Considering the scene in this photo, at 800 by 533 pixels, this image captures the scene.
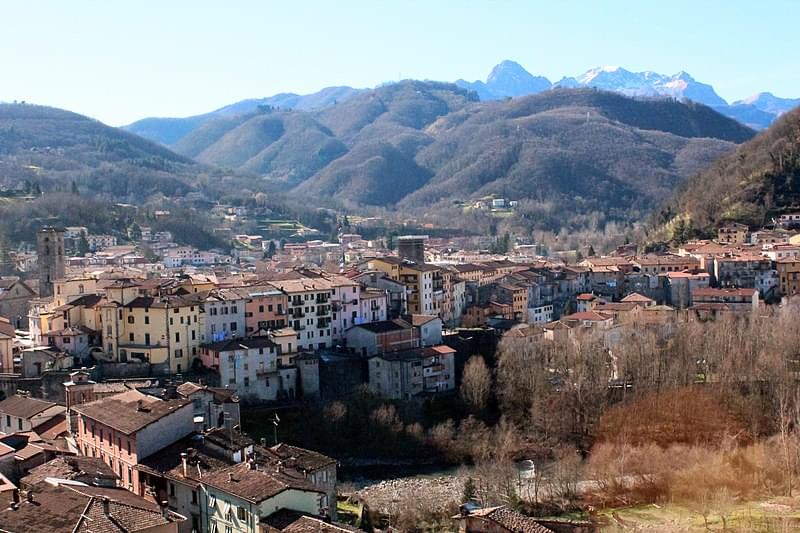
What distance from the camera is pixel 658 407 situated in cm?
3106

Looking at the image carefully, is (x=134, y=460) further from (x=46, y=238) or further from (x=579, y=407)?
(x=46, y=238)

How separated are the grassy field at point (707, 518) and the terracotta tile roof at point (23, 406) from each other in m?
14.2

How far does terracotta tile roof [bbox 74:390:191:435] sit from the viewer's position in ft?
64.3

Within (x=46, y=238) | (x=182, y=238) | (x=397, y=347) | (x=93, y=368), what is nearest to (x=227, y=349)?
(x=93, y=368)

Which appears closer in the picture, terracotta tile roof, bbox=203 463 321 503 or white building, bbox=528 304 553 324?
terracotta tile roof, bbox=203 463 321 503

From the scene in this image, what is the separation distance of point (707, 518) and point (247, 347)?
15446 millimetres

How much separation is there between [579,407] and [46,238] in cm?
2678

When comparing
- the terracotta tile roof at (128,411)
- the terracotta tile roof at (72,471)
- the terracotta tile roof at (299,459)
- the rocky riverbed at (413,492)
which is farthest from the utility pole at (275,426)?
the terracotta tile roof at (72,471)

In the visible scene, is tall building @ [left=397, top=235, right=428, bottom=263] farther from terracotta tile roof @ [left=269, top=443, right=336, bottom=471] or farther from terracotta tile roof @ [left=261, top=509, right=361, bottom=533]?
terracotta tile roof @ [left=261, top=509, right=361, bottom=533]

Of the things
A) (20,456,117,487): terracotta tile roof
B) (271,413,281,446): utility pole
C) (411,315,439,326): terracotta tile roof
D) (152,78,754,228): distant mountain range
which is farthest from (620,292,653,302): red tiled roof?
(152,78,754,228): distant mountain range

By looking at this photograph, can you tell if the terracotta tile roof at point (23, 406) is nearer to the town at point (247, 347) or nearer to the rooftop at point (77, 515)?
the town at point (247, 347)

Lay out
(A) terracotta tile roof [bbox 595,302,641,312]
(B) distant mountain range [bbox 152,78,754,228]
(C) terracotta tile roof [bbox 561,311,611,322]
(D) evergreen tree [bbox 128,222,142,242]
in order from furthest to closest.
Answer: (B) distant mountain range [bbox 152,78,754,228]
(D) evergreen tree [bbox 128,222,142,242]
(A) terracotta tile roof [bbox 595,302,641,312]
(C) terracotta tile roof [bbox 561,311,611,322]

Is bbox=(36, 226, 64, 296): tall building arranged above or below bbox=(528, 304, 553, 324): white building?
above

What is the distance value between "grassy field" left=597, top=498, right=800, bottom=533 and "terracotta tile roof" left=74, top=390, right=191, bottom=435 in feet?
32.9
